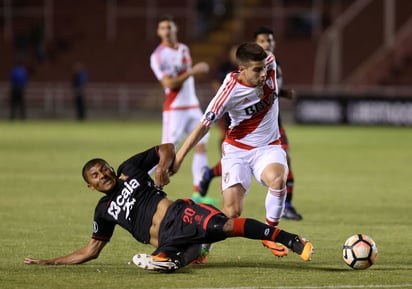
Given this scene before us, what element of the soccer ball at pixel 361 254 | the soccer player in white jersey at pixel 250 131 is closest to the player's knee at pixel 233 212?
the soccer player in white jersey at pixel 250 131

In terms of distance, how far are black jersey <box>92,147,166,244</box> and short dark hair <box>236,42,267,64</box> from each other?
1.14 m

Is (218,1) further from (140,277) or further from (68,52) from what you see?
(140,277)

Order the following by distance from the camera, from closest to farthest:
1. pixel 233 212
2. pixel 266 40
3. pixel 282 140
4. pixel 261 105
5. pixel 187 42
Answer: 1. pixel 233 212
2. pixel 261 105
3. pixel 266 40
4. pixel 282 140
5. pixel 187 42

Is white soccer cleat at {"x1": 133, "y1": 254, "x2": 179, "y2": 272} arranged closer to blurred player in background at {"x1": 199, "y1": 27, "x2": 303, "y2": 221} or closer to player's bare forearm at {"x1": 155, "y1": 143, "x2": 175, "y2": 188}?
player's bare forearm at {"x1": 155, "y1": 143, "x2": 175, "y2": 188}

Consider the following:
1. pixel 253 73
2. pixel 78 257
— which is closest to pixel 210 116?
pixel 253 73

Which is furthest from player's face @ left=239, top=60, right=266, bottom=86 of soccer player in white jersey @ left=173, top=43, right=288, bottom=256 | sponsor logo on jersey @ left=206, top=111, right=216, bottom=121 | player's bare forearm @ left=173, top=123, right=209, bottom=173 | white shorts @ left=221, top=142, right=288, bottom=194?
white shorts @ left=221, top=142, right=288, bottom=194

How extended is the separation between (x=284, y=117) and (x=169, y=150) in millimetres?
28424

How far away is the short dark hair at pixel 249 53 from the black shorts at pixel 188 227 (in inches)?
56.0

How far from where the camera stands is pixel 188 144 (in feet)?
29.3

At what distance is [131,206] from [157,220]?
25 centimetres

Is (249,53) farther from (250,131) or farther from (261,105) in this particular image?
(250,131)

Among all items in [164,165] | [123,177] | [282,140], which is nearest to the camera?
[164,165]

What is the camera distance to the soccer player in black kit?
27.5ft

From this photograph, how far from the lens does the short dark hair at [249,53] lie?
29.9 ft
